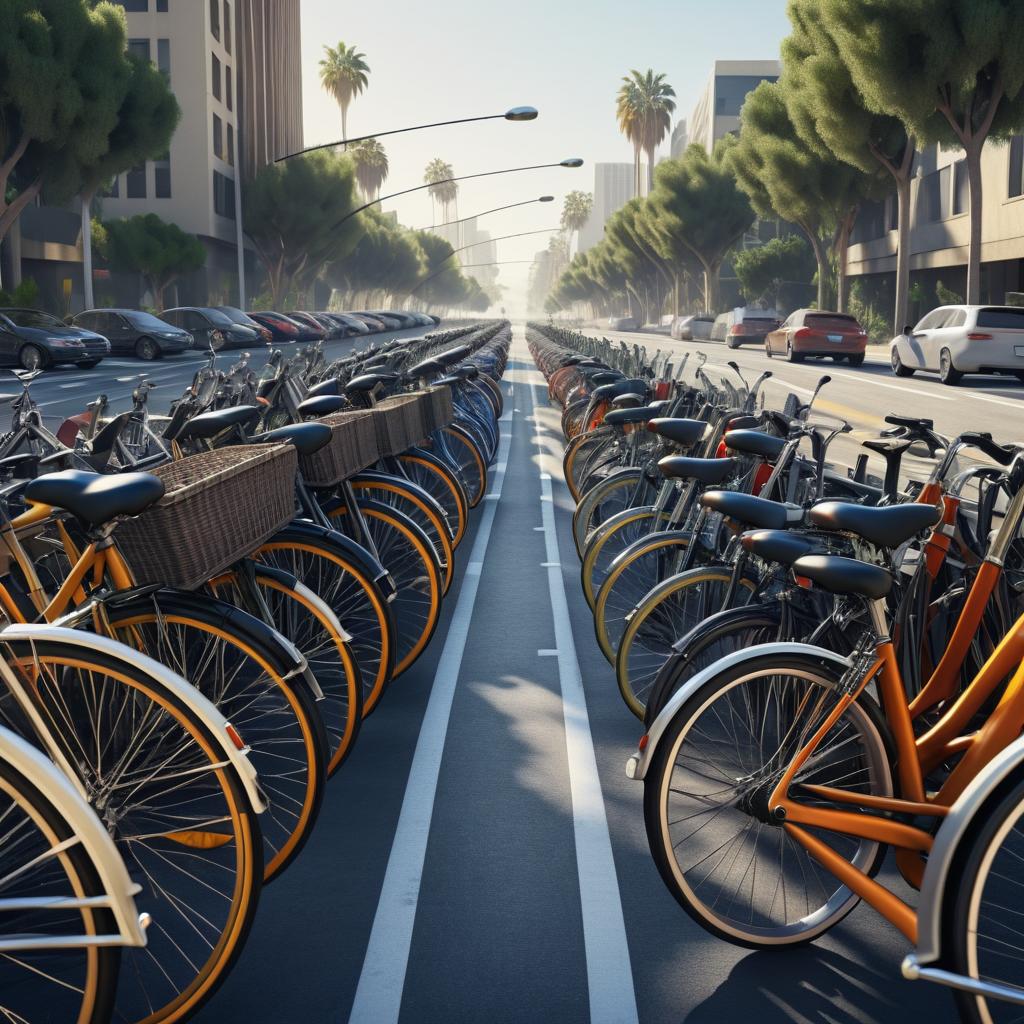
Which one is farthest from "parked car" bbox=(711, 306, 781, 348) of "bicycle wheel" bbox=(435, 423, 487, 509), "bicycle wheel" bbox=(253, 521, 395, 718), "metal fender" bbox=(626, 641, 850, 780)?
"metal fender" bbox=(626, 641, 850, 780)

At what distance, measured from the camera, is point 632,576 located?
532 centimetres

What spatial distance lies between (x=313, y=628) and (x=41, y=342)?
26.6 meters

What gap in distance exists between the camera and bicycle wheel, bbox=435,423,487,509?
9.92 m

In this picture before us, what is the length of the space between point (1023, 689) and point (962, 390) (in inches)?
845

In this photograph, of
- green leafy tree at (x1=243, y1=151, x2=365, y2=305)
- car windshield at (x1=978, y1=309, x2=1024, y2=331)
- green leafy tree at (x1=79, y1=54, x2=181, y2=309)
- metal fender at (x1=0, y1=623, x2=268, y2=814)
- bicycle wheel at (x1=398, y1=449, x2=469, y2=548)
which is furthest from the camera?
green leafy tree at (x1=243, y1=151, x2=365, y2=305)

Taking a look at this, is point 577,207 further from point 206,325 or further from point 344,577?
point 344,577

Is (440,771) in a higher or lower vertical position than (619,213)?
lower

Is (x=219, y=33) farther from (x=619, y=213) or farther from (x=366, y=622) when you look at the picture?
(x=366, y=622)

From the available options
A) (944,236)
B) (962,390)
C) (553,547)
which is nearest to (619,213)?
(944,236)

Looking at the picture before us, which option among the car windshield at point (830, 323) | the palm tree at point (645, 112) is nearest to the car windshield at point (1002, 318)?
the car windshield at point (830, 323)

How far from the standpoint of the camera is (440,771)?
4570 millimetres

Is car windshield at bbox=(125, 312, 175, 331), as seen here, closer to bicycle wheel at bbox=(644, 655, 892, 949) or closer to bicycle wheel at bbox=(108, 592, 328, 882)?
bicycle wheel at bbox=(108, 592, 328, 882)

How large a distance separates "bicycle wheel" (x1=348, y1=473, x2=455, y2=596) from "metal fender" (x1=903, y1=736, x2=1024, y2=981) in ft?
11.5

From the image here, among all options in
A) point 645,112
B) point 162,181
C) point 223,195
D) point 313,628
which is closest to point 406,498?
point 313,628
